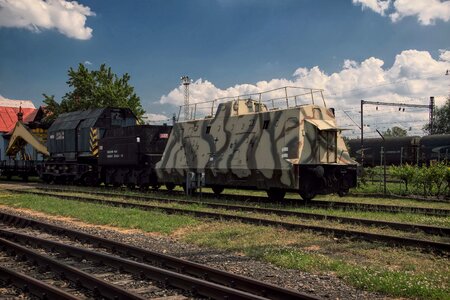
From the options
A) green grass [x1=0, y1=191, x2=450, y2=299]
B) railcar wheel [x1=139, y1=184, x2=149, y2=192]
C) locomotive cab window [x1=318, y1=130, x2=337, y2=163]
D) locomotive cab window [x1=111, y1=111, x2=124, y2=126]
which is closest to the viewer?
green grass [x1=0, y1=191, x2=450, y2=299]

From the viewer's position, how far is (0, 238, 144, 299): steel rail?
17.8 ft

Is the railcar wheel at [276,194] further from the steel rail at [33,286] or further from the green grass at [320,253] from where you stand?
the steel rail at [33,286]

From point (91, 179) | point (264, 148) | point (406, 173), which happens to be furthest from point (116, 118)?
point (406, 173)

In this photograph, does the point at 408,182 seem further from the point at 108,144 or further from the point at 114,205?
the point at 108,144

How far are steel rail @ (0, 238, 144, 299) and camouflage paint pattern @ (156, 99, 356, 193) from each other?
8585mm

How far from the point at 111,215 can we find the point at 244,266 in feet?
21.6

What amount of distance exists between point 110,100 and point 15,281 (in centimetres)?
3337

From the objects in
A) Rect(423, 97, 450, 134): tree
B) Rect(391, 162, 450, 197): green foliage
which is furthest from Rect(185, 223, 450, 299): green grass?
Rect(423, 97, 450, 134): tree

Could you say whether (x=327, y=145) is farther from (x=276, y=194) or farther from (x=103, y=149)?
(x=103, y=149)

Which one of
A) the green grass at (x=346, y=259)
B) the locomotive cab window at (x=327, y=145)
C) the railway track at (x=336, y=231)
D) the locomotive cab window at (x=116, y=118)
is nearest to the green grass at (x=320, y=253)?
the green grass at (x=346, y=259)

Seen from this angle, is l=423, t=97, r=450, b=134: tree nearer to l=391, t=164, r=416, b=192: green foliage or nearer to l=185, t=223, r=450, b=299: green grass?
l=391, t=164, r=416, b=192: green foliage

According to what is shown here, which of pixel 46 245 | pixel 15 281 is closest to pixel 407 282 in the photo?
pixel 15 281

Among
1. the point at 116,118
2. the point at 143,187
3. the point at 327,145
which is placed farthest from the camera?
the point at 116,118

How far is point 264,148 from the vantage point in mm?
15438
